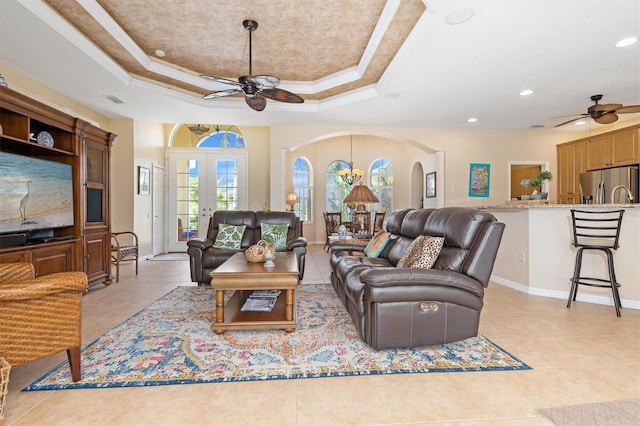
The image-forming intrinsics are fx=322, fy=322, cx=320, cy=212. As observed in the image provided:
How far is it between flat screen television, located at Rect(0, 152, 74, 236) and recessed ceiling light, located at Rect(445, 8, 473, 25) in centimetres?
405

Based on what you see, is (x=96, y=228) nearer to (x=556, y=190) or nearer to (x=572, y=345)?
(x=572, y=345)

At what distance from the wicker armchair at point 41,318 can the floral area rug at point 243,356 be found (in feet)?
0.83

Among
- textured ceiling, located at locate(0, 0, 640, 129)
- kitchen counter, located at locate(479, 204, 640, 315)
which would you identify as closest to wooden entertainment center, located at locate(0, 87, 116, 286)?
textured ceiling, located at locate(0, 0, 640, 129)

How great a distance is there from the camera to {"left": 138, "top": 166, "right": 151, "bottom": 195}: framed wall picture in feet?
20.8

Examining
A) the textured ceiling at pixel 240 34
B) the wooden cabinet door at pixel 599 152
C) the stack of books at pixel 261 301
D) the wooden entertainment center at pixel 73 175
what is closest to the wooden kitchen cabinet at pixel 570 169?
the wooden cabinet door at pixel 599 152

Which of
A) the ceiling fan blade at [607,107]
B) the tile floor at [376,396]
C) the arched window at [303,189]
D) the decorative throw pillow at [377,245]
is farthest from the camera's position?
the arched window at [303,189]

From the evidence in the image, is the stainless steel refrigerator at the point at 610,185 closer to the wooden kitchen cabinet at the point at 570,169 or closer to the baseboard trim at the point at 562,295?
the wooden kitchen cabinet at the point at 570,169

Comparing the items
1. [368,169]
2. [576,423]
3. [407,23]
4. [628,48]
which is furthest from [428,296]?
[368,169]

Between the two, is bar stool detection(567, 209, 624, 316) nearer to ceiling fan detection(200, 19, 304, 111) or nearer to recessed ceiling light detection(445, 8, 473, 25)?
recessed ceiling light detection(445, 8, 473, 25)

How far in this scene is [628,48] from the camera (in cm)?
338

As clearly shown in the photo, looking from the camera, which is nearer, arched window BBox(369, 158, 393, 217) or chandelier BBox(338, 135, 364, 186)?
chandelier BBox(338, 135, 364, 186)

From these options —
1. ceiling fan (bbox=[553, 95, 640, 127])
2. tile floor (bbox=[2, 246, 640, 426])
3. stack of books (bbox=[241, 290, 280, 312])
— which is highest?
ceiling fan (bbox=[553, 95, 640, 127])

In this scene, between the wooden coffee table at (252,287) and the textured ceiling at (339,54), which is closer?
the wooden coffee table at (252,287)

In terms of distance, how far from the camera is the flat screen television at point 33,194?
9.18 ft
